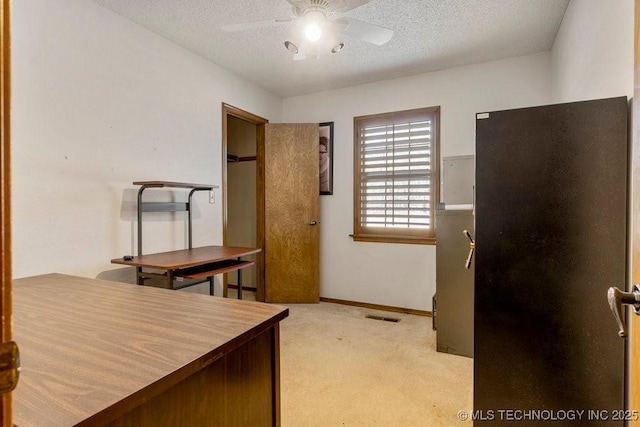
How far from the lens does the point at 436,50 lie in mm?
2955

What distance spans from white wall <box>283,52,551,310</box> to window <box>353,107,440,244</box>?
0.29 feet

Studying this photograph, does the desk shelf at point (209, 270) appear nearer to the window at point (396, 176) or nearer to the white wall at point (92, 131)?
the white wall at point (92, 131)

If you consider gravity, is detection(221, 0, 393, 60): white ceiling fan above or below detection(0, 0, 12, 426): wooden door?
above

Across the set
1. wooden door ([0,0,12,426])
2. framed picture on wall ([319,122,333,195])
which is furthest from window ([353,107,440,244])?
wooden door ([0,0,12,426])

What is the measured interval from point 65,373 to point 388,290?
3292mm

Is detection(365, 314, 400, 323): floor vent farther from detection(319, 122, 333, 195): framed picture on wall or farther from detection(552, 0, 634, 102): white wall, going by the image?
detection(552, 0, 634, 102): white wall

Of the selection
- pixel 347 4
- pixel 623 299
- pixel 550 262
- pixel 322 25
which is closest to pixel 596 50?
pixel 550 262

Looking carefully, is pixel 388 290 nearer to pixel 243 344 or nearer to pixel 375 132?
pixel 375 132

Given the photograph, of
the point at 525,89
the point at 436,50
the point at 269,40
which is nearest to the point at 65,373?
the point at 269,40

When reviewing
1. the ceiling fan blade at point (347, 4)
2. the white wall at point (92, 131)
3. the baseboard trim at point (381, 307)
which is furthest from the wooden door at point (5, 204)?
the baseboard trim at point (381, 307)

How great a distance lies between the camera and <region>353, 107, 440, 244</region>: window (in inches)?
137

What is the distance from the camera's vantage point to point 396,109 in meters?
3.60

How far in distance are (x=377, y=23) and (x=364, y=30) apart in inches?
25.1

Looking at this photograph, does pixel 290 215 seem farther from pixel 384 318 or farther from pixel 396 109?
pixel 396 109
